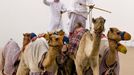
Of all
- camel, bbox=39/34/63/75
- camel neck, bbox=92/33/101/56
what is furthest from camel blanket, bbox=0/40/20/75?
camel neck, bbox=92/33/101/56

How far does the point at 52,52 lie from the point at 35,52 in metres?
0.27

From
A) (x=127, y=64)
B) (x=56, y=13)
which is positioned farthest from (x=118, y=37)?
(x=127, y=64)

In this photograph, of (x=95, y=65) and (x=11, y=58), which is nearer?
Answer: (x=95, y=65)

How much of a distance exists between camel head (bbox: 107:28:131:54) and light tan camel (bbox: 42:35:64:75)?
1.13 ft

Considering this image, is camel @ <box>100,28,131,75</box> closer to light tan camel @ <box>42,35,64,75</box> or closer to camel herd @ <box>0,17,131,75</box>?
camel herd @ <box>0,17,131,75</box>

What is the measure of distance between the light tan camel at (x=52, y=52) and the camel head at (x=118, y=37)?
0.34 metres

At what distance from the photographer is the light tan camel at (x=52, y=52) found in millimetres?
3121

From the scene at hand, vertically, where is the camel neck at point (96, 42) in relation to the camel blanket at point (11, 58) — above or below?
above

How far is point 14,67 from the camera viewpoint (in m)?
3.83

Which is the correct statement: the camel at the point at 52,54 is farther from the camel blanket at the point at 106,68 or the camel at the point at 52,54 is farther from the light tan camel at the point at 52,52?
the camel blanket at the point at 106,68

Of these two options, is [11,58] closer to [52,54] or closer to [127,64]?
[52,54]

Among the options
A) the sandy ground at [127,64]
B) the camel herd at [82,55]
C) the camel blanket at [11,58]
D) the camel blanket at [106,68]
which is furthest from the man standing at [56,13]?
the sandy ground at [127,64]

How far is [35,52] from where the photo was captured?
11.1 feet

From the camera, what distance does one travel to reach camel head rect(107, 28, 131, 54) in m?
3.17
